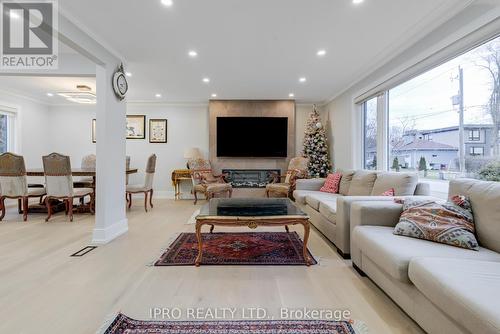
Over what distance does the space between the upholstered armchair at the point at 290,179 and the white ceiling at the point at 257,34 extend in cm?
199

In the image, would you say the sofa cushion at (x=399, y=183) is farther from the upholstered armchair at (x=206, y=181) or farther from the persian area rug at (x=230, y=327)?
the upholstered armchair at (x=206, y=181)

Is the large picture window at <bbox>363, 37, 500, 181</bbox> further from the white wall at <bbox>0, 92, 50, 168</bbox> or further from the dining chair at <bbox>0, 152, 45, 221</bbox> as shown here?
the white wall at <bbox>0, 92, 50, 168</bbox>

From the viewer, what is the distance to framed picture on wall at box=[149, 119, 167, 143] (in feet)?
22.7

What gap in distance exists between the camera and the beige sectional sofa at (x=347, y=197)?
9.11 ft

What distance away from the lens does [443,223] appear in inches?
75.9

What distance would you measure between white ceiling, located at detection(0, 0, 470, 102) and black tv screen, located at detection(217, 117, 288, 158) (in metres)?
1.65

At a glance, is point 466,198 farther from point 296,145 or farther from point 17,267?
point 296,145

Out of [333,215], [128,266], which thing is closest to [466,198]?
[333,215]

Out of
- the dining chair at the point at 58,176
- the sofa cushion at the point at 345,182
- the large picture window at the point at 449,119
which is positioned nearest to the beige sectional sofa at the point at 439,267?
the large picture window at the point at 449,119

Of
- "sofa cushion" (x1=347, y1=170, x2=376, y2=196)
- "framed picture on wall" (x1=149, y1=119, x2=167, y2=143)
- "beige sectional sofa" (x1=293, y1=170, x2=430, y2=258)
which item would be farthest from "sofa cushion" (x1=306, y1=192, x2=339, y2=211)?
"framed picture on wall" (x1=149, y1=119, x2=167, y2=143)

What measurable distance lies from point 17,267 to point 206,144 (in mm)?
4818

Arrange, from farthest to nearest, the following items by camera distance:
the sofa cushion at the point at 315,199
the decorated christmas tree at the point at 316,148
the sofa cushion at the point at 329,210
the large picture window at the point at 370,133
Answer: the decorated christmas tree at the point at 316,148 → the large picture window at the point at 370,133 → the sofa cushion at the point at 315,199 → the sofa cushion at the point at 329,210

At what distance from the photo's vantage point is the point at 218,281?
2.25 meters

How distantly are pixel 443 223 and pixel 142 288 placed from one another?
8.06ft
